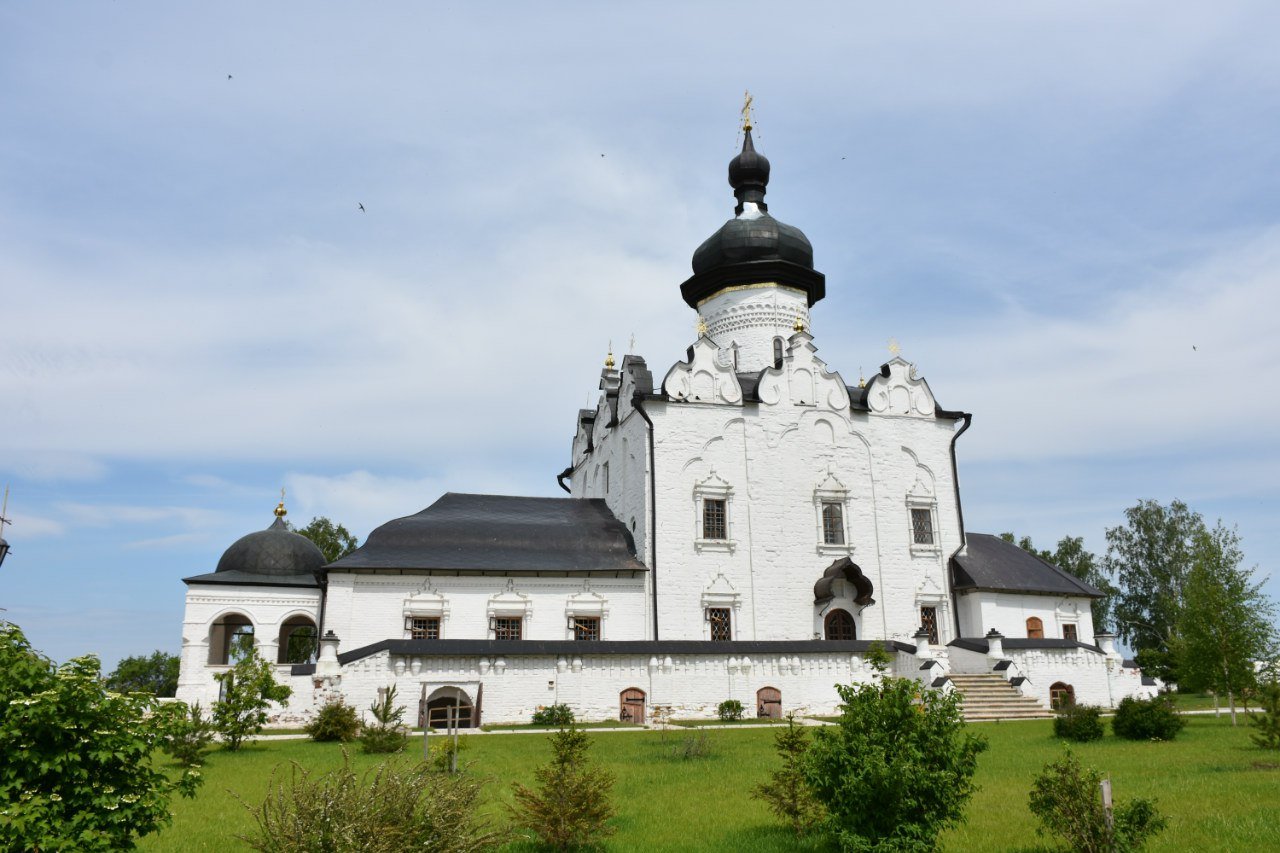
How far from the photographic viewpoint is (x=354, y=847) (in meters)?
5.90

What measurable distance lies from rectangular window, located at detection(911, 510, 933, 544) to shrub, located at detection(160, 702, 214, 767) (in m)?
21.3

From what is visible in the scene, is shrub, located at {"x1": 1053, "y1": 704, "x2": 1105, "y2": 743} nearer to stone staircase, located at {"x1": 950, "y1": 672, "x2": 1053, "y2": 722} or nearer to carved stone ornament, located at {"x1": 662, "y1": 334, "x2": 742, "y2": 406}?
stone staircase, located at {"x1": 950, "y1": 672, "x2": 1053, "y2": 722}

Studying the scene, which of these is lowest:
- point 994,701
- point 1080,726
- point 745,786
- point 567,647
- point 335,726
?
point 745,786

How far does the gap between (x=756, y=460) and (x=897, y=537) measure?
523 centimetres

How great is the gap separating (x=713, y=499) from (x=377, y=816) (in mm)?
21690

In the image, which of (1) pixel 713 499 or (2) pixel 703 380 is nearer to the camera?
(1) pixel 713 499

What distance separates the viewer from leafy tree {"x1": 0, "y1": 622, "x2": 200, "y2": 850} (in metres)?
5.79

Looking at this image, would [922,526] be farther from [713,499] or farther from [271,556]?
[271,556]

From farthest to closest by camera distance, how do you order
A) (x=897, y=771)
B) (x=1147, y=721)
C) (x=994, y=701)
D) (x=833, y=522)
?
(x=833, y=522) → (x=994, y=701) → (x=1147, y=721) → (x=897, y=771)

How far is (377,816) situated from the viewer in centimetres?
608

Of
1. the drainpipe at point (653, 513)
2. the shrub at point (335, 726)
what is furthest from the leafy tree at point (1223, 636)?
the shrub at point (335, 726)

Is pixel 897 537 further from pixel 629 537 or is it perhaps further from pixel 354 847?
pixel 354 847

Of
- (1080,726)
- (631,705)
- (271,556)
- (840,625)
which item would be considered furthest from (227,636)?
(1080,726)

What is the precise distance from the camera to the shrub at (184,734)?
21.6 ft
